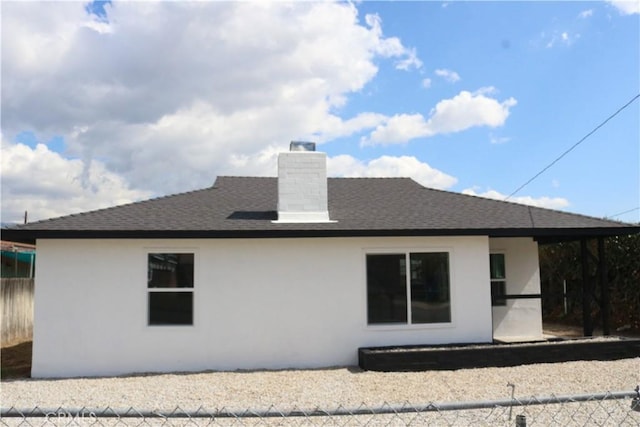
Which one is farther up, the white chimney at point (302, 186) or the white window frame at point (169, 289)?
the white chimney at point (302, 186)

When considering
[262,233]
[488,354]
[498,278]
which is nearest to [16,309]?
[262,233]

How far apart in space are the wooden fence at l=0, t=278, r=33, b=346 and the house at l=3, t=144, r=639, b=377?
4979 millimetres

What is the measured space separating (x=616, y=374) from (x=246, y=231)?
21.7ft

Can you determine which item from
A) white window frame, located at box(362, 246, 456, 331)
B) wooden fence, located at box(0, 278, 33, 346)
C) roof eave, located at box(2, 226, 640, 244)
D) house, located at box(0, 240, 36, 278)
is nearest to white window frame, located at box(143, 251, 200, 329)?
roof eave, located at box(2, 226, 640, 244)

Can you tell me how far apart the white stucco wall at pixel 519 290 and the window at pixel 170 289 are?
24.4ft

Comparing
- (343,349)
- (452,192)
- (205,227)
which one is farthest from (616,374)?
(205,227)

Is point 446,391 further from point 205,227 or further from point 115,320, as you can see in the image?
point 115,320

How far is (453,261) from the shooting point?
10273 millimetres

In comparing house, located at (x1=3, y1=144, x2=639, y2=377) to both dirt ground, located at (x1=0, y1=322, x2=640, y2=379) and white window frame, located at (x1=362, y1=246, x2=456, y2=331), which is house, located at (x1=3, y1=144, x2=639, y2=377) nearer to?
white window frame, located at (x1=362, y1=246, x2=456, y2=331)

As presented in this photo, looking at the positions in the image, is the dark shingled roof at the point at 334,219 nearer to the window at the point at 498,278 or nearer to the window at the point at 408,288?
the window at the point at 408,288

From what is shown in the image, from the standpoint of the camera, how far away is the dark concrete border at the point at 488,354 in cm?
903

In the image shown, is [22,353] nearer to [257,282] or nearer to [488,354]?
[257,282]

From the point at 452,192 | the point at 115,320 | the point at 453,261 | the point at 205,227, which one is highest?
the point at 452,192

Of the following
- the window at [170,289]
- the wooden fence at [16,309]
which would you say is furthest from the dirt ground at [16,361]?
the window at [170,289]
